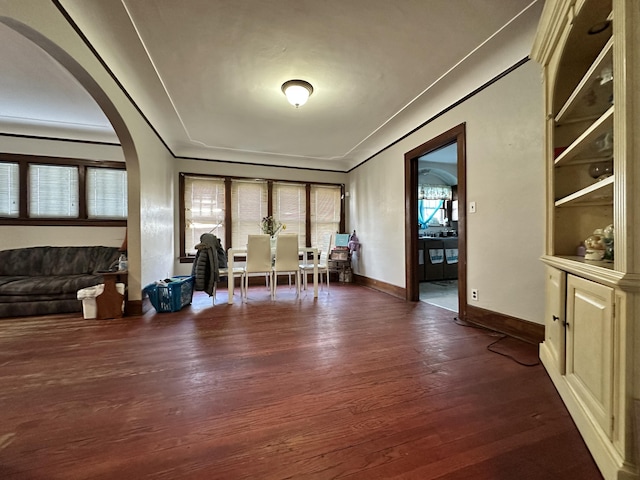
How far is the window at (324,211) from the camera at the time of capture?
6027 mm

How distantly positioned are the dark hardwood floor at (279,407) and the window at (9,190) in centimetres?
247

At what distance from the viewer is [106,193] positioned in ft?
14.4

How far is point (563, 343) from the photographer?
1530 millimetres

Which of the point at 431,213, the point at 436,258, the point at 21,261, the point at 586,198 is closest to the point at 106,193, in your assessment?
the point at 21,261

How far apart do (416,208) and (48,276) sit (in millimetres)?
5304

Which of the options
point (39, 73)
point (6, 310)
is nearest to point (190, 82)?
point (39, 73)

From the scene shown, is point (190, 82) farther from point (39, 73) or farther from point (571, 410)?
point (571, 410)

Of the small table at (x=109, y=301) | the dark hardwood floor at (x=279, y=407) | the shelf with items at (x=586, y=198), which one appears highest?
the shelf with items at (x=586, y=198)

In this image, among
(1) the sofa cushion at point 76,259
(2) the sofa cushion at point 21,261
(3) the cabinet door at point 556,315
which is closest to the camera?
(3) the cabinet door at point 556,315

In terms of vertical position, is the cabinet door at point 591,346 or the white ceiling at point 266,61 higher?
the white ceiling at point 266,61

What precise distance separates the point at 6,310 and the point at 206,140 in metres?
3.47

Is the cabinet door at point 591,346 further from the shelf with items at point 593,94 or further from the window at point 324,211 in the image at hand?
the window at point 324,211

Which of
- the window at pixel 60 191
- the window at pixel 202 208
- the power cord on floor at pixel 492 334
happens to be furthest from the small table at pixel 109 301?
the power cord on floor at pixel 492 334

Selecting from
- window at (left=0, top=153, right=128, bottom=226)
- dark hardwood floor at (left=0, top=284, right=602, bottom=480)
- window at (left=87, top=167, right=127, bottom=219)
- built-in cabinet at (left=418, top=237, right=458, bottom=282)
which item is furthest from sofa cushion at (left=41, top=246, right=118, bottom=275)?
built-in cabinet at (left=418, top=237, right=458, bottom=282)
